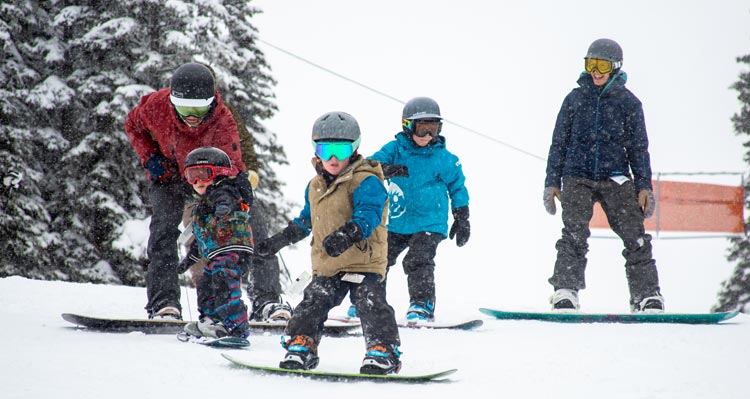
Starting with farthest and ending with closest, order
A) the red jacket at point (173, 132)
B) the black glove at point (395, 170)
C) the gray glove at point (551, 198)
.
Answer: the gray glove at point (551, 198), the black glove at point (395, 170), the red jacket at point (173, 132)

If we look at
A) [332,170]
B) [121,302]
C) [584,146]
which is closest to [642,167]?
[584,146]

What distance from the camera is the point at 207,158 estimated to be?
Answer: 4.97 m

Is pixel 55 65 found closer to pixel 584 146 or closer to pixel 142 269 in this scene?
pixel 142 269

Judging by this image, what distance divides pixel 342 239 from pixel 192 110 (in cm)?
207

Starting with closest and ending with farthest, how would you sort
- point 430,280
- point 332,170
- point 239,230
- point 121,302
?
point 332,170, point 239,230, point 430,280, point 121,302

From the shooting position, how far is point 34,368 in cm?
377

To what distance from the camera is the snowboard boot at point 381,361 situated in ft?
12.8

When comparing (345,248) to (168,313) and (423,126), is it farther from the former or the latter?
(423,126)

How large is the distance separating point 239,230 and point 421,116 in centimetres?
236

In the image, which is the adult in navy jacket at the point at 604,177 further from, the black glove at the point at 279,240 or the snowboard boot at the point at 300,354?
the snowboard boot at the point at 300,354

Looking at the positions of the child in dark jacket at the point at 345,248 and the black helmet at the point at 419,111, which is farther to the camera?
the black helmet at the point at 419,111

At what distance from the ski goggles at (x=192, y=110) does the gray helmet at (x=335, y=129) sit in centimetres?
141

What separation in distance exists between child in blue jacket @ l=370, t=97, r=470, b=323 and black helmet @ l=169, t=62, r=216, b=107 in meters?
1.79

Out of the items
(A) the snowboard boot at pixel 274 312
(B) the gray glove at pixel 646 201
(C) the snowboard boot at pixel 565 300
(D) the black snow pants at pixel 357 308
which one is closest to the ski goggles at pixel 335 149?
(D) the black snow pants at pixel 357 308
